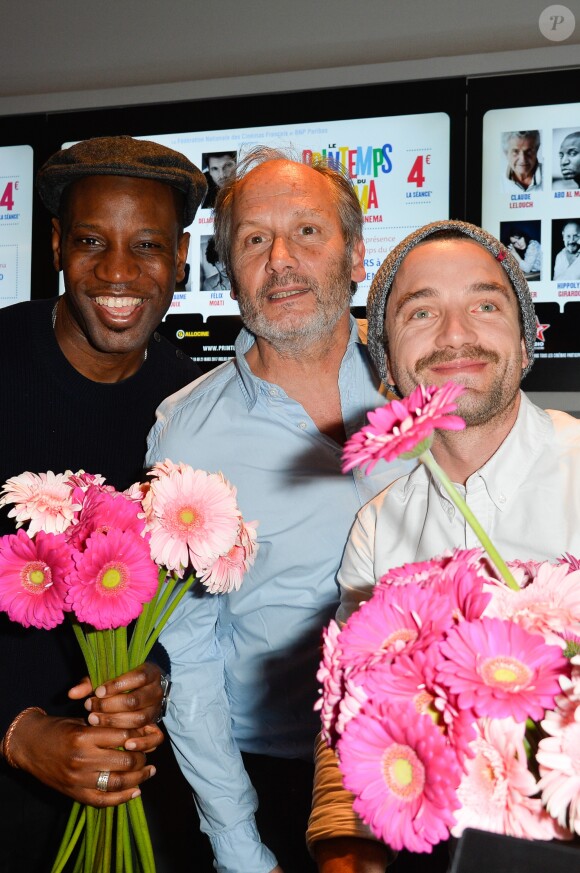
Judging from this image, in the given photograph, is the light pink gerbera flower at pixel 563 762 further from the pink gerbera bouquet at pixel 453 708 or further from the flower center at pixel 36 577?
the flower center at pixel 36 577

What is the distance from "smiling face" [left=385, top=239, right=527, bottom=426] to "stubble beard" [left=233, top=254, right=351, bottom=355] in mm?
258

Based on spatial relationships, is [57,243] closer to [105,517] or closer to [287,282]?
[287,282]

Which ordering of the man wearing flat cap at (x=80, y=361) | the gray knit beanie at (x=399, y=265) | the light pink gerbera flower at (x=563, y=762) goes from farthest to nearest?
the man wearing flat cap at (x=80, y=361) → the gray knit beanie at (x=399, y=265) → the light pink gerbera flower at (x=563, y=762)

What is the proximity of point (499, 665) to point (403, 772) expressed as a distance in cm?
10

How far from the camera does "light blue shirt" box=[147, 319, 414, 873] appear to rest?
65.5 inches

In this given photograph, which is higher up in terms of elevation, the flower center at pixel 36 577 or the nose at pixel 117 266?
the nose at pixel 117 266

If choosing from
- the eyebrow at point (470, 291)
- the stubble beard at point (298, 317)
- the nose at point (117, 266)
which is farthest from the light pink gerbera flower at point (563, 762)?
the nose at point (117, 266)

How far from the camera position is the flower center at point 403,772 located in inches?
24.2

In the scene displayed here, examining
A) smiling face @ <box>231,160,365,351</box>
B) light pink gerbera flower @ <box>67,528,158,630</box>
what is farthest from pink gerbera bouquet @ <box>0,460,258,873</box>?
smiling face @ <box>231,160,365,351</box>

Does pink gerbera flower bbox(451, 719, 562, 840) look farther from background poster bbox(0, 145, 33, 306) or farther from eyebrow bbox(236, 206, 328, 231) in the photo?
background poster bbox(0, 145, 33, 306)

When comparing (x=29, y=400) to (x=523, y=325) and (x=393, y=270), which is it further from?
(x=523, y=325)

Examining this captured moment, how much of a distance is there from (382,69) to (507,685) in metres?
2.67

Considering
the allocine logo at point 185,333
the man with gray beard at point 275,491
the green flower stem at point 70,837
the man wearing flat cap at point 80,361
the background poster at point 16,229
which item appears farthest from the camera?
the background poster at point 16,229

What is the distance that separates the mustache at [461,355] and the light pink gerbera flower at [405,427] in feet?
2.58
